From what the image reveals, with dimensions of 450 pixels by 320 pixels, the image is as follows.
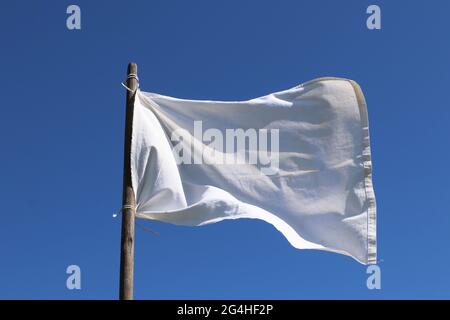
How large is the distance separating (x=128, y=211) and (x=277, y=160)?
236 cm

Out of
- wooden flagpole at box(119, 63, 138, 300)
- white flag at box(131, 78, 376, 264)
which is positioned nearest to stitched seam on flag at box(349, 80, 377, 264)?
white flag at box(131, 78, 376, 264)

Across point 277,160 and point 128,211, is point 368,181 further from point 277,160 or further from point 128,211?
point 128,211

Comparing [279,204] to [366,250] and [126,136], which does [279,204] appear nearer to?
[366,250]

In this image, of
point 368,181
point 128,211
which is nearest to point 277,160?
point 368,181

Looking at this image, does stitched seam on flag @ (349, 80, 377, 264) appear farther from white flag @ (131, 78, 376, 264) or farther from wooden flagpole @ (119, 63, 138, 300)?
wooden flagpole @ (119, 63, 138, 300)

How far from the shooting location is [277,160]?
13258 mm

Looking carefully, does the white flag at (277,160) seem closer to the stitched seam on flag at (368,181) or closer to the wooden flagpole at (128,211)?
the stitched seam on flag at (368,181)

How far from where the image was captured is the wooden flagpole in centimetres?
1151

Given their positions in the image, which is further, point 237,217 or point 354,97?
point 354,97

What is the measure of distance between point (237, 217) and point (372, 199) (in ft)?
5.78
